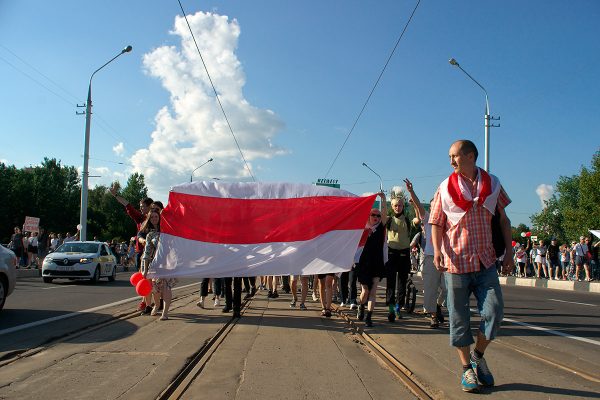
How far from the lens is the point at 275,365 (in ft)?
18.0

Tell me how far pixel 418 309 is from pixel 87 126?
24.3 m

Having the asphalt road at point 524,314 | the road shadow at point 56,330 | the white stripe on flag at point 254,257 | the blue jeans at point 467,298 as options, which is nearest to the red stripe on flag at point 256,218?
the white stripe on flag at point 254,257

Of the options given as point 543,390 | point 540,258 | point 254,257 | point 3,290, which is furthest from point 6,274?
point 540,258

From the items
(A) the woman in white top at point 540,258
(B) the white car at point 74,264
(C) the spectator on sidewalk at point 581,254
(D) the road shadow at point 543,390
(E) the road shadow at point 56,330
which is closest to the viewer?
(D) the road shadow at point 543,390

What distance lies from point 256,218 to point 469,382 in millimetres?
5336

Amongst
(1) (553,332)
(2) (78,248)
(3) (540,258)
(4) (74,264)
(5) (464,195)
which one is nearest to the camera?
(5) (464,195)

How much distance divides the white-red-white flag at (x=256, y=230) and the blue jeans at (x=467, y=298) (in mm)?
4197

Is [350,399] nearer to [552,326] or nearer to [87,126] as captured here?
[552,326]

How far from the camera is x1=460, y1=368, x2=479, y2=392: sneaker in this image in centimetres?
452

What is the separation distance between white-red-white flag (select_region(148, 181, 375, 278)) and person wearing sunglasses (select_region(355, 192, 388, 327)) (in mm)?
500

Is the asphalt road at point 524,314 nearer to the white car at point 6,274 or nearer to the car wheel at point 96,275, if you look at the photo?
the white car at point 6,274

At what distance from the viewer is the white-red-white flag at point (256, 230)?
350 inches

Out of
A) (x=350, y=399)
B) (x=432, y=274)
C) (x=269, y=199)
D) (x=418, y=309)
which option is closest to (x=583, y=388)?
(x=350, y=399)

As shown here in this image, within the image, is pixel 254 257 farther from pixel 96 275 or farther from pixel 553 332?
pixel 96 275
